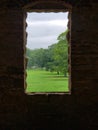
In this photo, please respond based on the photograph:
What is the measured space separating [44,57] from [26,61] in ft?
11.3

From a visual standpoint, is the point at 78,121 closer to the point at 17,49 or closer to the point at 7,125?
the point at 7,125

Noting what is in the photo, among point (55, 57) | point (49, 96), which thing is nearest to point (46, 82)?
point (55, 57)

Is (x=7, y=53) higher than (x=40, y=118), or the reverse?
(x=7, y=53)

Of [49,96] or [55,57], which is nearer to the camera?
[49,96]

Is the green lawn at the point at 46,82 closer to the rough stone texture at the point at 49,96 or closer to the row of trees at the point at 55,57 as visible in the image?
the row of trees at the point at 55,57

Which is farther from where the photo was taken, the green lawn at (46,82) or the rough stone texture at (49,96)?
the green lawn at (46,82)

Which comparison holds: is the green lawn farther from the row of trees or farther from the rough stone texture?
the rough stone texture

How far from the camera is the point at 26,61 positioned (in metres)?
6.23

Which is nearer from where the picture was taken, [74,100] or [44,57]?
[74,100]

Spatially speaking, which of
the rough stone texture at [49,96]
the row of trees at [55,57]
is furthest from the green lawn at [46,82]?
the rough stone texture at [49,96]

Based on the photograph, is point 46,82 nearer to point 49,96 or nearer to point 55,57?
point 55,57

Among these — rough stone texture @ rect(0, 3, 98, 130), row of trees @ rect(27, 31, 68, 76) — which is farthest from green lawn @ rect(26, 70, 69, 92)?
rough stone texture @ rect(0, 3, 98, 130)

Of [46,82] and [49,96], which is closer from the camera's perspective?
[49,96]

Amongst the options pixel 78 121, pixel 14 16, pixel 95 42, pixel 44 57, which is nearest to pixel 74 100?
pixel 78 121
